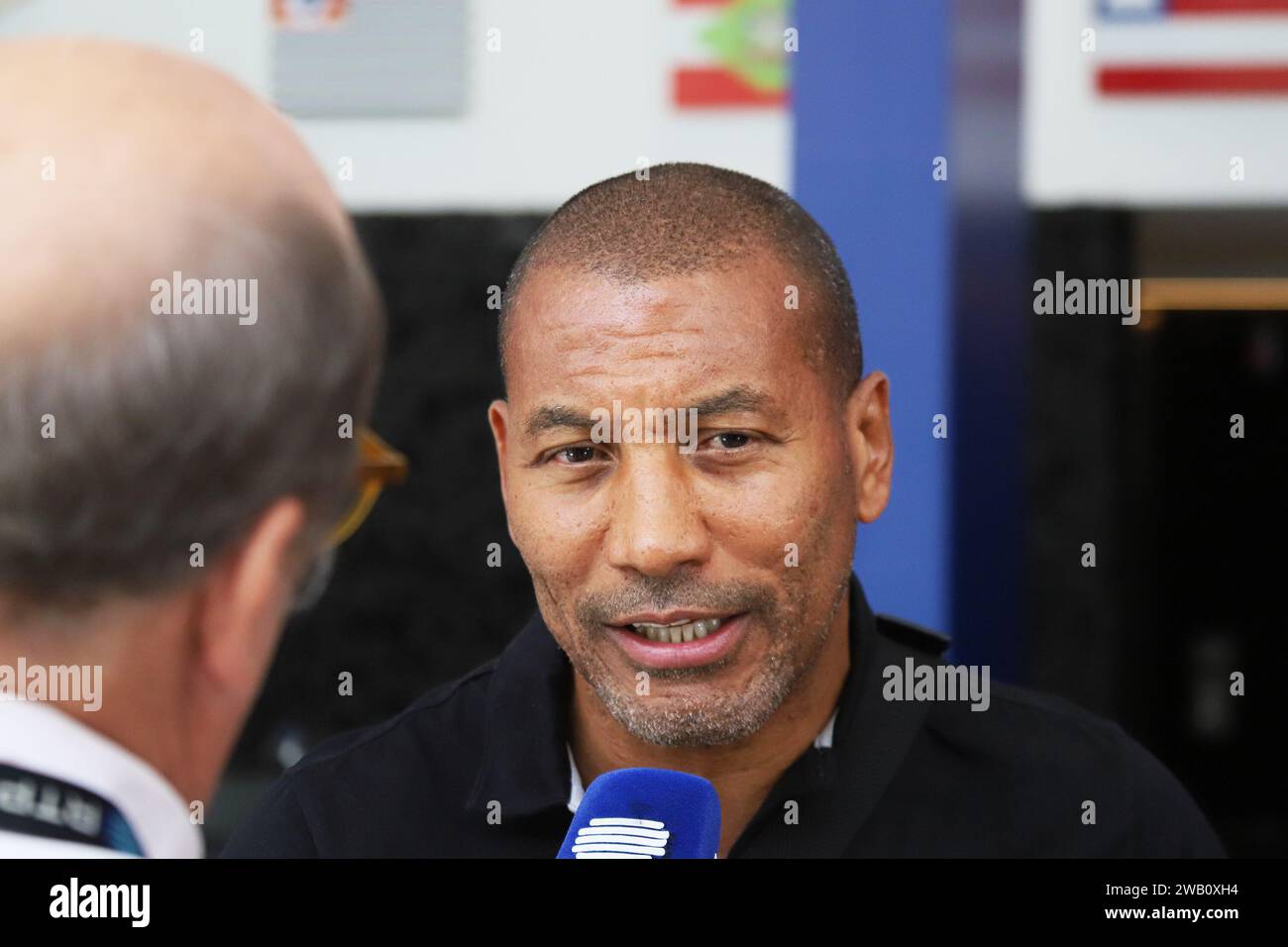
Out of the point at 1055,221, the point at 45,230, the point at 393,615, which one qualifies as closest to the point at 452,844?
the point at 45,230

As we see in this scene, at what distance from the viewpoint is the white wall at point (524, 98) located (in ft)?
10.4

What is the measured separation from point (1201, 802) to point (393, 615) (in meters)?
2.91

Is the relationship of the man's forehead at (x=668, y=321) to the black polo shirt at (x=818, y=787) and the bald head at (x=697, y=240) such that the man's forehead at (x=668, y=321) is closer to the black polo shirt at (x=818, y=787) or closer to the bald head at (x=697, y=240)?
the bald head at (x=697, y=240)

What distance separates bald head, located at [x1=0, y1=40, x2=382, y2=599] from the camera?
2.34 ft

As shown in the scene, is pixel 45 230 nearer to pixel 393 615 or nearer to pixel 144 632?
pixel 144 632

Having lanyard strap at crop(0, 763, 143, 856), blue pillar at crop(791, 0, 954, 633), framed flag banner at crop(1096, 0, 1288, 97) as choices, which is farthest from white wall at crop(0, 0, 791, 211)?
lanyard strap at crop(0, 763, 143, 856)

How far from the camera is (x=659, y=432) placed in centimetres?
138

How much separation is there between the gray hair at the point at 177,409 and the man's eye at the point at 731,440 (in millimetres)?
Result: 627

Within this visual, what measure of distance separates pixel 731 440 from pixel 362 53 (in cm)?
214

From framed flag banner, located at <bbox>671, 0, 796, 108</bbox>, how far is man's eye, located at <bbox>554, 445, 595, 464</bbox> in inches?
71.5

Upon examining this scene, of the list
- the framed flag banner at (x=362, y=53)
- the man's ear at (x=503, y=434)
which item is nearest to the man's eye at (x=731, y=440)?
the man's ear at (x=503, y=434)

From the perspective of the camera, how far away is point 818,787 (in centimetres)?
145

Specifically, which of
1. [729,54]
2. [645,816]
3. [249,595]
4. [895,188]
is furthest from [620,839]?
[729,54]

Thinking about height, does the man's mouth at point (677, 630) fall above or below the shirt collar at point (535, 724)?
above
